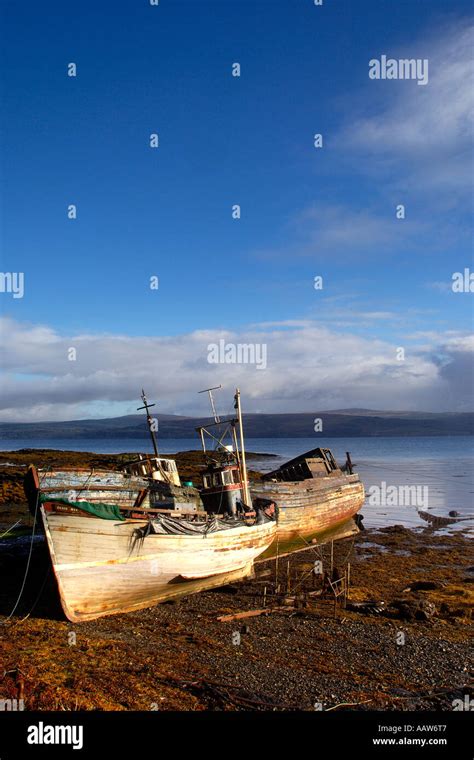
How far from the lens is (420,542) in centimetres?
3538

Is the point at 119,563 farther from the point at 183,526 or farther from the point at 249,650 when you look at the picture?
the point at 249,650

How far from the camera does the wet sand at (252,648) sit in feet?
40.1

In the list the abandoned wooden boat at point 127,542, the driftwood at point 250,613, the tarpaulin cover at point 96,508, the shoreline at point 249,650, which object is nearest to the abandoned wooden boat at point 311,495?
the abandoned wooden boat at point 127,542

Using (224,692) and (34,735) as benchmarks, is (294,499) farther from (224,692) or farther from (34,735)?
(34,735)

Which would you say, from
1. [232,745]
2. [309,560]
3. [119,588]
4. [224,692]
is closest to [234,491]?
[309,560]

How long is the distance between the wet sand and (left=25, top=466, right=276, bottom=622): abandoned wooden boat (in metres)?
0.66

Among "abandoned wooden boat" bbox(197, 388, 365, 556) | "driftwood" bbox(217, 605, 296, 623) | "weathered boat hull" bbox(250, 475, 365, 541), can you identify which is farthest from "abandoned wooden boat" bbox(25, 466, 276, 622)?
"weathered boat hull" bbox(250, 475, 365, 541)

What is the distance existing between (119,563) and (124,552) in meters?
0.40

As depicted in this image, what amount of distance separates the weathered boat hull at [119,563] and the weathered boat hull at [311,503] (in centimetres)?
963

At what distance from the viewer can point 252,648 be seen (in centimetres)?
1561

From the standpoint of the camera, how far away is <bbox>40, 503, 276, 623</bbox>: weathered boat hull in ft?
57.5

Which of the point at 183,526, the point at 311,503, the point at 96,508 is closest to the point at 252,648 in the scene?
the point at 183,526

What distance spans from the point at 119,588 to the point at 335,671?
8.21 meters

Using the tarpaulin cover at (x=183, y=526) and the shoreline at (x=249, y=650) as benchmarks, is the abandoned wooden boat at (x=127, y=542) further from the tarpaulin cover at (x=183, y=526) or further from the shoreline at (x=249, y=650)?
the shoreline at (x=249, y=650)
